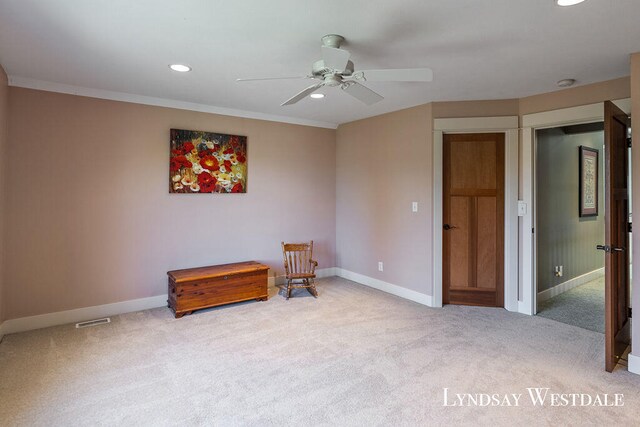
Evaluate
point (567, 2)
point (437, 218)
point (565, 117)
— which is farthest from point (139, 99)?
point (565, 117)

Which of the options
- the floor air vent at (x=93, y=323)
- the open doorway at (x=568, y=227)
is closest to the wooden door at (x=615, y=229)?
the open doorway at (x=568, y=227)

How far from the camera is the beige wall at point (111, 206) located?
3.29 metres

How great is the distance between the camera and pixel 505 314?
147 inches

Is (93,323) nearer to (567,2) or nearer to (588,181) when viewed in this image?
(567,2)

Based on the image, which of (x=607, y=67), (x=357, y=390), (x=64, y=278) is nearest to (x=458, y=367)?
(x=357, y=390)

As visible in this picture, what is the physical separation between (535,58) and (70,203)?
4366 millimetres

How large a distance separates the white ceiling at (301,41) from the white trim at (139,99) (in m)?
0.06

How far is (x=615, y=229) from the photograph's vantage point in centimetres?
265

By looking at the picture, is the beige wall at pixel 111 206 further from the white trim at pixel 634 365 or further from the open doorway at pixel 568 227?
the white trim at pixel 634 365

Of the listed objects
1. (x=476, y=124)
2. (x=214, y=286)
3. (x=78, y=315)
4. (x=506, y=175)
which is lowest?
(x=78, y=315)

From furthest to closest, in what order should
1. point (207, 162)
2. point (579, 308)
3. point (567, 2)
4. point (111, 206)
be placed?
point (207, 162)
point (579, 308)
point (111, 206)
point (567, 2)

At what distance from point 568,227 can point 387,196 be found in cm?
244

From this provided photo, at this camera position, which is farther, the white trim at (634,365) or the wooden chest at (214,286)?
the wooden chest at (214,286)

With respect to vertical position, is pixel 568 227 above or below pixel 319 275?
above
